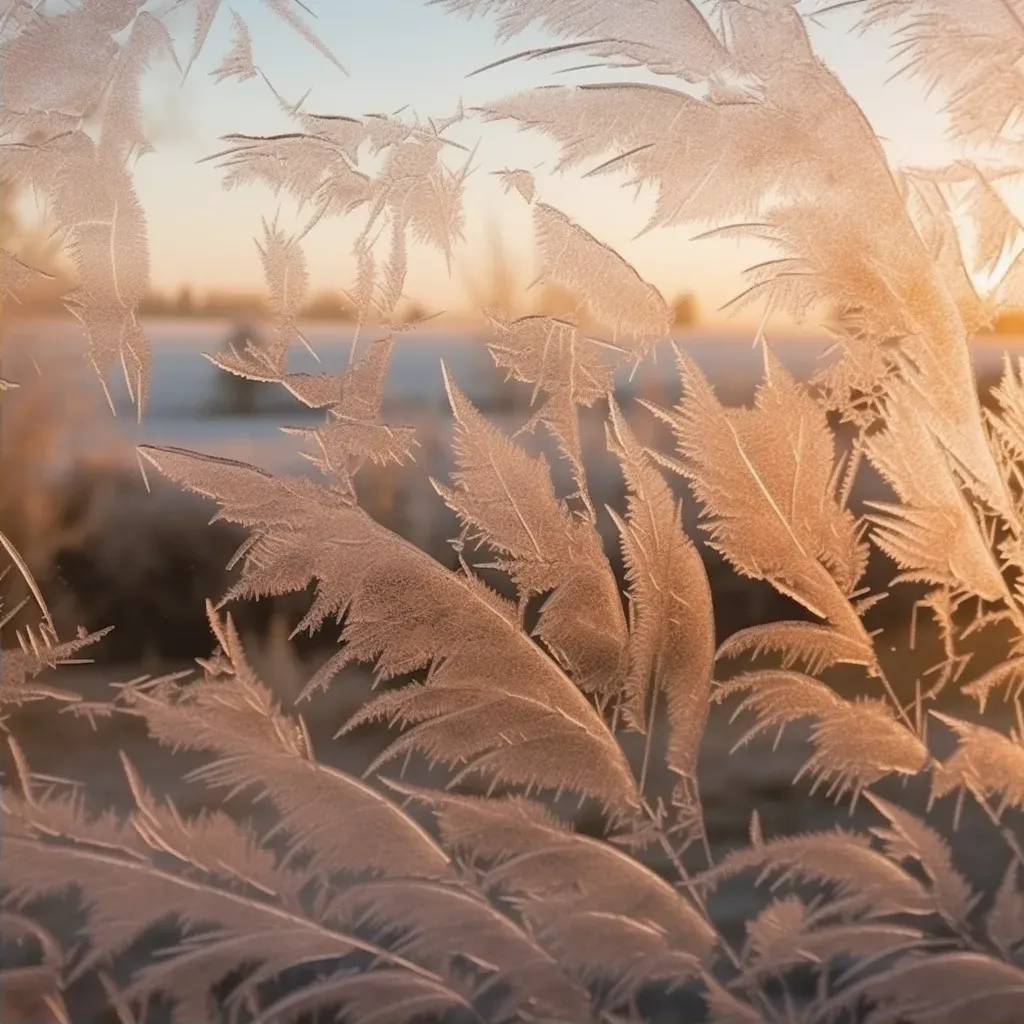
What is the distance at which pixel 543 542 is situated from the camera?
101 cm

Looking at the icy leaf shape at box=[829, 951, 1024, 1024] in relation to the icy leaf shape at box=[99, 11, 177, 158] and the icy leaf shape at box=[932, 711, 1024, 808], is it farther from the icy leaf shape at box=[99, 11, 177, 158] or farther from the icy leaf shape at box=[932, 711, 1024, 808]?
the icy leaf shape at box=[99, 11, 177, 158]

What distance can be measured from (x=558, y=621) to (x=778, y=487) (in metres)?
0.25

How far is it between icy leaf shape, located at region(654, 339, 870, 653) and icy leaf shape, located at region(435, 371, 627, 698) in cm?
13

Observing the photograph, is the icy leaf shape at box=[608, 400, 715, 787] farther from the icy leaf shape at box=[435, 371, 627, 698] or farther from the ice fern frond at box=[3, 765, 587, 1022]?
the ice fern frond at box=[3, 765, 587, 1022]

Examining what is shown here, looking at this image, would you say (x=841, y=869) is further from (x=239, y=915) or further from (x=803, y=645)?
(x=239, y=915)

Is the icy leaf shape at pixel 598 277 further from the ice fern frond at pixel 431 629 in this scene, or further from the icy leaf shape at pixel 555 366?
the ice fern frond at pixel 431 629

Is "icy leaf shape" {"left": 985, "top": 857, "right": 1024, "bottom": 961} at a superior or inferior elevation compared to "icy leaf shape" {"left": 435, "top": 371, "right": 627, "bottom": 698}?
inferior

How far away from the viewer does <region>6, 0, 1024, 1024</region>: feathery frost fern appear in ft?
3.28

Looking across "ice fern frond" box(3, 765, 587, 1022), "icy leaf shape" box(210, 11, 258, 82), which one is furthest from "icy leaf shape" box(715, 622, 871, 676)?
"icy leaf shape" box(210, 11, 258, 82)

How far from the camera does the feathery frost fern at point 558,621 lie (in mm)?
1000

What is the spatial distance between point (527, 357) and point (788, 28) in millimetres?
404

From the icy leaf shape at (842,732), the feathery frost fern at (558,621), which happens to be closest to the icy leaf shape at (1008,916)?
the feathery frost fern at (558,621)

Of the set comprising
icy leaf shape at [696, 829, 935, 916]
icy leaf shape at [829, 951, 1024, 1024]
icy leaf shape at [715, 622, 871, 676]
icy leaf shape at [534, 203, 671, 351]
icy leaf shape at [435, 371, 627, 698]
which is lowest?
icy leaf shape at [829, 951, 1024, 1024]

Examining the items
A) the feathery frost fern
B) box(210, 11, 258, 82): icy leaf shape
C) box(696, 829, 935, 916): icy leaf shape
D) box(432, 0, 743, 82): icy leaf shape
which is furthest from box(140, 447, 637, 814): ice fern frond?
box(432, 0, 743, 82): icy leaf shape
